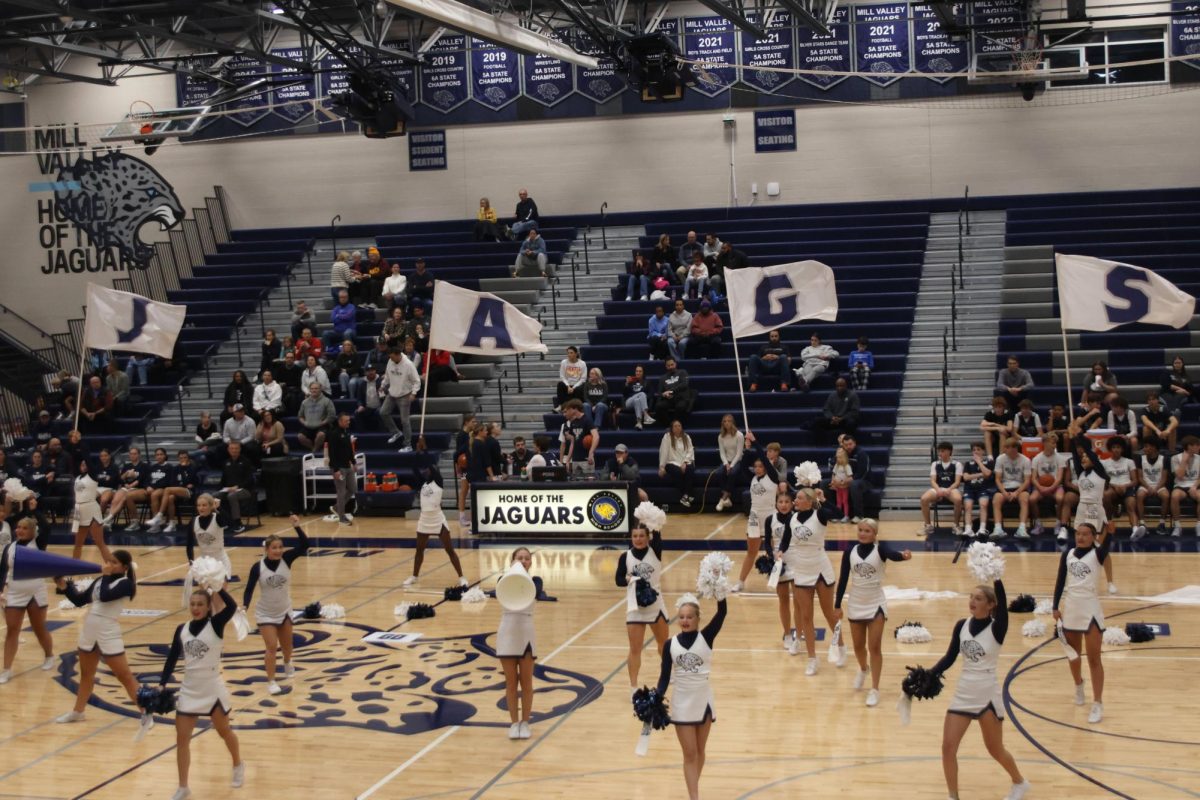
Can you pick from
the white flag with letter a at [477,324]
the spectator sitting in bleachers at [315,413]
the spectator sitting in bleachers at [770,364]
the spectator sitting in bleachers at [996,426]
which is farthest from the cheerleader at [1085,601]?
the spectator sitting in bleachers at [315,413]

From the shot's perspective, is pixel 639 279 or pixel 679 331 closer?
pixel 679 331

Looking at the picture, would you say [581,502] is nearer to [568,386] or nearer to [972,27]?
[568,386]

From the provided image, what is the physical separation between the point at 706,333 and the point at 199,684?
15.7 metres

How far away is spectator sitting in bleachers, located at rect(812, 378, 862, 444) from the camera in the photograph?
22.2 meters

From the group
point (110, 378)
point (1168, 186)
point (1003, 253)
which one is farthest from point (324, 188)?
point (1168, 186)

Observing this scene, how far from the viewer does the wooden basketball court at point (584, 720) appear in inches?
388

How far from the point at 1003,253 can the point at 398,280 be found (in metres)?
11.8

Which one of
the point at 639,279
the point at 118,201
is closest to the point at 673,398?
the point at 639,279

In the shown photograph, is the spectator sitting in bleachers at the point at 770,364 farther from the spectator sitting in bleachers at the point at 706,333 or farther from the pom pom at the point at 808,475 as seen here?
the pom pom at the point at 808,475

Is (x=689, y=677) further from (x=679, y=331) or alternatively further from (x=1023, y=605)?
(x=679, y=331)

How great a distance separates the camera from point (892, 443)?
22609 mm

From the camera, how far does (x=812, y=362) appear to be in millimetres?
23625

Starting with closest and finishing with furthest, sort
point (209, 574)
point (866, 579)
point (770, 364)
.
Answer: point (209, 574) → point (866, 579) → point (770, 364)

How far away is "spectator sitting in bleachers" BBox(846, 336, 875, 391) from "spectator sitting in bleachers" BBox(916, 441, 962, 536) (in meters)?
3.80
